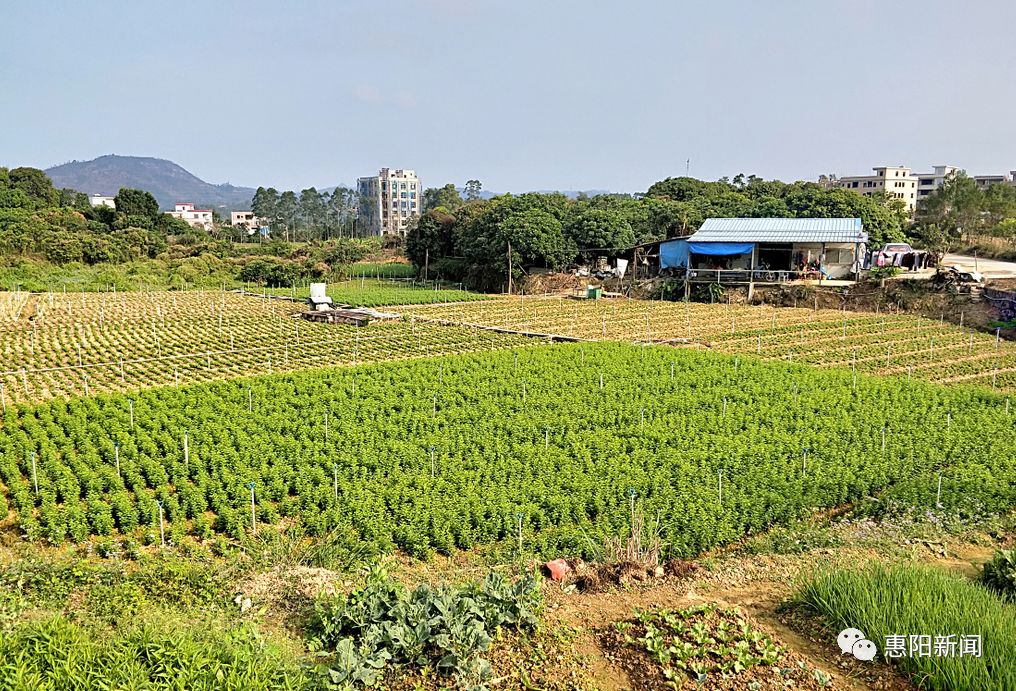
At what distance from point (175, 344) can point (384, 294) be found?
15.4 m

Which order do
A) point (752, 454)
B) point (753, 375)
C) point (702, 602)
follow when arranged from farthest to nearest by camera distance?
point (753, 375), point (752, 454), point (702, 602)

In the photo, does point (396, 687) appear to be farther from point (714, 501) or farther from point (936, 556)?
point (936, 556)

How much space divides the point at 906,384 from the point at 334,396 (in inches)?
567

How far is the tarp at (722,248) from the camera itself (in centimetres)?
3747

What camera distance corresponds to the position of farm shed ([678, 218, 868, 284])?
36.4 metres

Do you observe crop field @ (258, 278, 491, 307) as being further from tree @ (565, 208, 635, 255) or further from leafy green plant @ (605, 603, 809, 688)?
leafy green plant @ (605, 603, 809, 688)

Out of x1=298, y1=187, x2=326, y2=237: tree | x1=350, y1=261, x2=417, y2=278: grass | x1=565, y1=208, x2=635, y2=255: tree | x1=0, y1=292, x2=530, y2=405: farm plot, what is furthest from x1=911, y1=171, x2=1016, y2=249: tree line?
x1=298, y1=187, x2=326, y2=237: tree

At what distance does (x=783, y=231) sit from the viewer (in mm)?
37906

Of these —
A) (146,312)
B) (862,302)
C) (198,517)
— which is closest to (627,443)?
(198,517)

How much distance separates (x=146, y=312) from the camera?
3188 cm

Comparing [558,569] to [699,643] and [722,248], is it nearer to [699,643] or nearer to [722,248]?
[699,643]

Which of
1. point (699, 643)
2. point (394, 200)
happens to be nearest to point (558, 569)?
point (699, 643)

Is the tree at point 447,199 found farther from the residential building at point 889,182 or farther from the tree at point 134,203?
the residential building at point 889,182

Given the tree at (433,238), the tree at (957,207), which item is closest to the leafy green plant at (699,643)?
the tree at (433,238)
